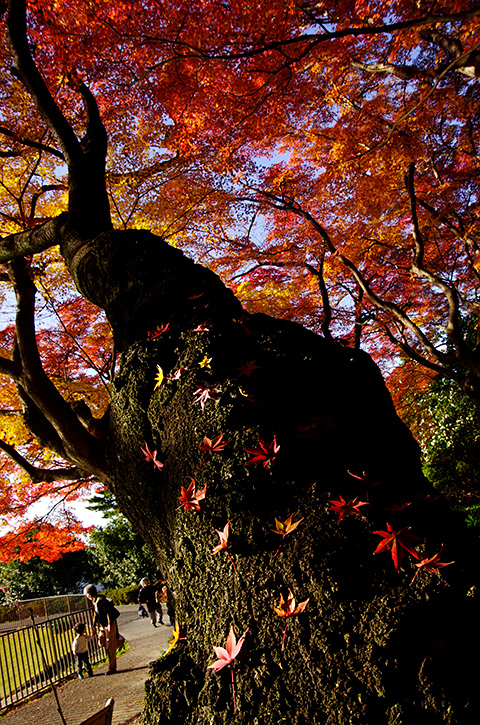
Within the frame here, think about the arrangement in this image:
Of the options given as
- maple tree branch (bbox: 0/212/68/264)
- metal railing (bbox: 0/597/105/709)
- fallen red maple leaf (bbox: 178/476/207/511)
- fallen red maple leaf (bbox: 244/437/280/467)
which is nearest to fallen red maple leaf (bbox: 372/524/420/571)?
fallen red maple leaf (bbox: 244/437/280/467)

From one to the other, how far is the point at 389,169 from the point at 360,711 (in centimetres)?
779

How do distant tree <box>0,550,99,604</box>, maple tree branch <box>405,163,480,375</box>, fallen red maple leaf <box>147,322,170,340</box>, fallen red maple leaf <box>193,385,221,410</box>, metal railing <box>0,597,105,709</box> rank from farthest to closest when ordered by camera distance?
distant tree <box>0,550,99,604</box>, metal railing <box>0,597,105,709</box>, maple tree branch <box>405,163,480,375</box>, fallen red maple leaf <box>147,322,170,340</box>, fallen red maple leaf <box>193,385,221,410</box>

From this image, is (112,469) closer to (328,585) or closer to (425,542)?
(328,585)

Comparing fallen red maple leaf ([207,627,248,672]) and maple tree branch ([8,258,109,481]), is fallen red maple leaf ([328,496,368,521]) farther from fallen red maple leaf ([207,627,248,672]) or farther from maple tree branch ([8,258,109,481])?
maple tree branch ([8,258,109,481])

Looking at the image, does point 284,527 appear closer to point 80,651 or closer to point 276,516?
point 276,516

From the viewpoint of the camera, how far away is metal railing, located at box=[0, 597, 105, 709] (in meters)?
6.65

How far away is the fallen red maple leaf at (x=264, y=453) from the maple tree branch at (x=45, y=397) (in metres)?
2.15

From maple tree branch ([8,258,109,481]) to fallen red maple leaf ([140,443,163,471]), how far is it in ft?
4.70

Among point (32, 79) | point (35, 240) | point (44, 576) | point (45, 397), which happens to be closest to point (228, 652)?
point (45, 397)

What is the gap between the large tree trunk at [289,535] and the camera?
946 millimetres

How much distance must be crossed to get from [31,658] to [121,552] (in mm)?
16130

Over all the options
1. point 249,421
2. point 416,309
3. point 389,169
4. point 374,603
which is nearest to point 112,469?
point 249,421

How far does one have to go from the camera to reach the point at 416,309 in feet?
36.6

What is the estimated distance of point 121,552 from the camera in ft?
72.2
